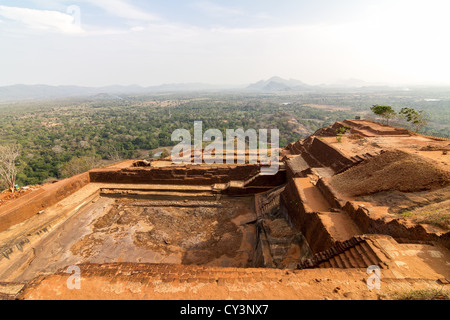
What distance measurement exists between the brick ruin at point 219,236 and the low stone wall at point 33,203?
0.05 meters

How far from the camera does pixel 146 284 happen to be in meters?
3.60

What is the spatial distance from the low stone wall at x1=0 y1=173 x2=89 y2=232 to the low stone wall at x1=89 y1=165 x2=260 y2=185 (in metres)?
1.83

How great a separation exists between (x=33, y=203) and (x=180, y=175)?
6802mm

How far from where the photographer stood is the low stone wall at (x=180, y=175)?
12070 millimetres

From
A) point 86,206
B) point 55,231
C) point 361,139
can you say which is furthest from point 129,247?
point 361,139

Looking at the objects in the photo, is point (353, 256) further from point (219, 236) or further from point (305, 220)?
point (219, 236)

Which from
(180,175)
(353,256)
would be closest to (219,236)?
(180,175)

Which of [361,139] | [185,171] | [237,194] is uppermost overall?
[361,139]

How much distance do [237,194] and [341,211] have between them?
6009 mm

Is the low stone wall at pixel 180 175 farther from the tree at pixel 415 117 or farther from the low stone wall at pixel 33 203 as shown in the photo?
the tree at pixel 415 117
